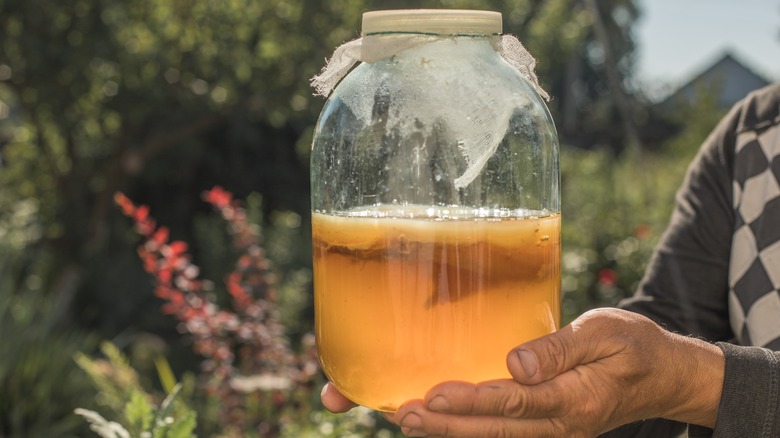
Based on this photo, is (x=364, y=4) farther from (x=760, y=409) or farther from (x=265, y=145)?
(x=760, y=409)

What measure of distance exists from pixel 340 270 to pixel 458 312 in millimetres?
176

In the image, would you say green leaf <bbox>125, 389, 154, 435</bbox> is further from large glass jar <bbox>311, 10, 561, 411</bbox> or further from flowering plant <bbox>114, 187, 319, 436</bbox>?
flowering plant <bbox>114, 187, 319, 436</bbox>

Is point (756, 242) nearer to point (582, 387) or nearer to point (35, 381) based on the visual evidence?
point (582, 387)

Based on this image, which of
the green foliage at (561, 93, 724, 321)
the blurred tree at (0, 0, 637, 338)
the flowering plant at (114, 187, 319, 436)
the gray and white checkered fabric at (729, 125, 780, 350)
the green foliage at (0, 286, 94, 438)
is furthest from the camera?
the blurred tree at (0, 0, 637, 338)

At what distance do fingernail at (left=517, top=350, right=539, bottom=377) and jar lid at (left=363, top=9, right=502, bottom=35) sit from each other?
431mm

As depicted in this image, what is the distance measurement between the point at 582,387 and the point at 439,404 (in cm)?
21

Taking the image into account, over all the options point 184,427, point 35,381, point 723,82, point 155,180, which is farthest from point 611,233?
point 155,180

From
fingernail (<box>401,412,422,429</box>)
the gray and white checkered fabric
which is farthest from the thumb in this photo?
the gray and white checkered fabric

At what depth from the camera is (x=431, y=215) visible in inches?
44.7

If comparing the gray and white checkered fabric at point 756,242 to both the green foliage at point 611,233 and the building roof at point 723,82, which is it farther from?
the building roof at point 723,82

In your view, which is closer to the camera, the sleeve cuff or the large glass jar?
the large glass jar

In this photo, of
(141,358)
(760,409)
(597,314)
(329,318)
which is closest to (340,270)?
(329,318)

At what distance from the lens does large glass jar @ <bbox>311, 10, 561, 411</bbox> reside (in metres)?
1.10

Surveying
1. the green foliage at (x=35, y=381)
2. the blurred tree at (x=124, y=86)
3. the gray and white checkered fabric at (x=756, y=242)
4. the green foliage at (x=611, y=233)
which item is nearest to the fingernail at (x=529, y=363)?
the gray and white checkered fabric at (x=756, y=242)
